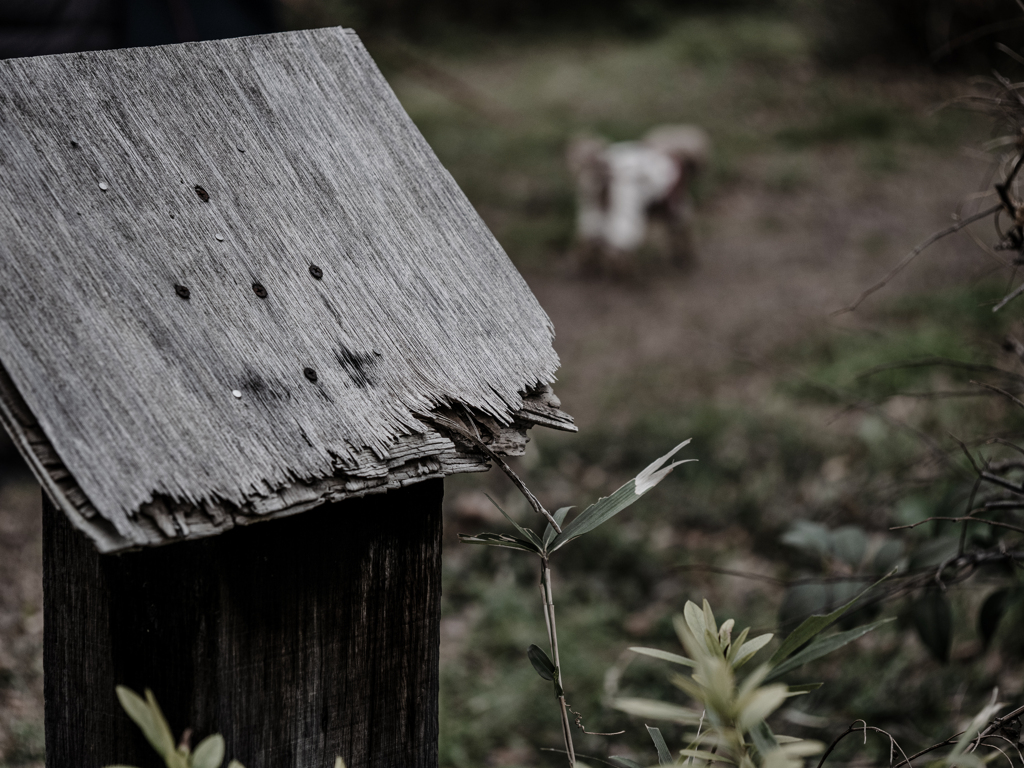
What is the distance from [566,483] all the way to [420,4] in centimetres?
1334

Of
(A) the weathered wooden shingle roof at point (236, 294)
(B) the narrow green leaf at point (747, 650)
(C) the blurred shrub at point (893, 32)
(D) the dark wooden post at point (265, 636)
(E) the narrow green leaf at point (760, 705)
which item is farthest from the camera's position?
(C) the blurred shrub at point (893, 32)

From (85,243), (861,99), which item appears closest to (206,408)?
(85,243)

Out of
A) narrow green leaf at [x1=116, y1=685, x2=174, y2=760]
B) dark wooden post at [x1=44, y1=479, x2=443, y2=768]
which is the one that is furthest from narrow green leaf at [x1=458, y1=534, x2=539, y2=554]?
narrow green leaf at [x1=116, y1=685, x2=174, y2=760]

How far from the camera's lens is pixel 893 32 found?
12.7 meters

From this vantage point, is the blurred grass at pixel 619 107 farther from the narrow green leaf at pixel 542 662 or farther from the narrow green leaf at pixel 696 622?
the narrow green leaf at pixel 696 622

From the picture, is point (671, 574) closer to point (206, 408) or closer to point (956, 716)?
point (956, 716)

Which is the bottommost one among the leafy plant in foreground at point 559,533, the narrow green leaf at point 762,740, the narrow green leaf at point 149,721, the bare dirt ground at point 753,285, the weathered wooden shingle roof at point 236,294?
the narrow green leaf at point 762,740

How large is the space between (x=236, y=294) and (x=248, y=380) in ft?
0.48

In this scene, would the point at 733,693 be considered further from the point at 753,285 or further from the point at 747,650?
the point at 753,285

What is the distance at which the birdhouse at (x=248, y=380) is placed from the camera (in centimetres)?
119

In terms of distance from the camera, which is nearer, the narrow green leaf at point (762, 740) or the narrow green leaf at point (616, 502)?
the narrow green leaf at point (762, 740)

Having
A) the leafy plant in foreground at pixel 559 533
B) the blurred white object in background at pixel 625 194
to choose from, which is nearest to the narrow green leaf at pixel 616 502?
the leafy plant in foreground at pixel 559 533

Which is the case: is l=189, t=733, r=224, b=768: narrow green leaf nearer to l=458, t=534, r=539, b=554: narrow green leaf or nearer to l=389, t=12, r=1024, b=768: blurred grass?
l=458, t=534, r=539, b=554: narrow green leaf

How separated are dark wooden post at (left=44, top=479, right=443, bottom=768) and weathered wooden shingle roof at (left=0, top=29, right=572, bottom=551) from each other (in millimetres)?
226
